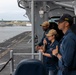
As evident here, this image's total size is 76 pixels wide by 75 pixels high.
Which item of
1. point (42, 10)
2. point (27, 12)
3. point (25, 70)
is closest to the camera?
point (25, 70)

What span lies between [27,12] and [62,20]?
14.6 m

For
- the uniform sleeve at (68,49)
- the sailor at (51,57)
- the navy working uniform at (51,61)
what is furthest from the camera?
the navy working uniform at (51,61)

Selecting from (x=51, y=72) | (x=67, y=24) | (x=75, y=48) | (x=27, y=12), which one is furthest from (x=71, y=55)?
(x=27, y=12)

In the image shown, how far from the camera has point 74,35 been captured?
17.8 ft

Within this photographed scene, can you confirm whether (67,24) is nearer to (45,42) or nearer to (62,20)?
(62,20)

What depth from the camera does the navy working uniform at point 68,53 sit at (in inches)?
210

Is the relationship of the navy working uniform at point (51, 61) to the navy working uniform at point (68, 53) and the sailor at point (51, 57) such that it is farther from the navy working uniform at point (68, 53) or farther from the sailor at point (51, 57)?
the navy working uniform at point (68, 53)

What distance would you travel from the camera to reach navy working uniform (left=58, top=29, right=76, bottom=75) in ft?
17.5

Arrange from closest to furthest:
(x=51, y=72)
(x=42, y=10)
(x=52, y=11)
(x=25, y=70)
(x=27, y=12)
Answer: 1. (x=25, y=70)
2. (x=51, y=72)
3. (x=42, y=10)
4. (x=27, y=12)
5. (x=52, y=11)

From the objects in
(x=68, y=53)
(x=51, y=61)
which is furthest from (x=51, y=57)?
(x=68, y=53)

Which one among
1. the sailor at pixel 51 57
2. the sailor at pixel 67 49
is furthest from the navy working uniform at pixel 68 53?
the sailor at pixel 51 57

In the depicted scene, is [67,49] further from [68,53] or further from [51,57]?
[51,57]

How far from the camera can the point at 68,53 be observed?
5.33m

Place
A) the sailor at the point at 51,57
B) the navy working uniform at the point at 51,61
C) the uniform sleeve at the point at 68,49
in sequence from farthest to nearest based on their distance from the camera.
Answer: the navy working uniform at the point at 51,61 → the sailor at the point at 51,57 → the uniform sleeve at the point at 68,49
